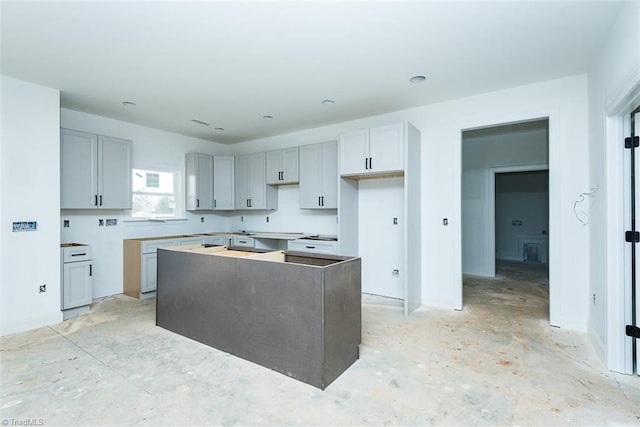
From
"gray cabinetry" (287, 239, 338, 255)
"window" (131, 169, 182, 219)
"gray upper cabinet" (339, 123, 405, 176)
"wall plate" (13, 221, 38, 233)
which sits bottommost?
"gray cabinetry" (287, 239, 338, 255)

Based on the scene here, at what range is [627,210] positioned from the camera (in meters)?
2.46

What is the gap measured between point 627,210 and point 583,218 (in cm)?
97

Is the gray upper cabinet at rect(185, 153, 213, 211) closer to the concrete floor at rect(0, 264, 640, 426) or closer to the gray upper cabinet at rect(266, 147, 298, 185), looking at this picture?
the gray upper cabinet at rect(266, 147, 298, 185)

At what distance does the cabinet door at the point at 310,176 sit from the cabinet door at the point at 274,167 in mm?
503

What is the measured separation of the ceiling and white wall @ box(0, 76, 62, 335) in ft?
0.98

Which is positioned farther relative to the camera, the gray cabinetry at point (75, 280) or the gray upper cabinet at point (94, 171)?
the gray upper cabinet at point (94, 171)

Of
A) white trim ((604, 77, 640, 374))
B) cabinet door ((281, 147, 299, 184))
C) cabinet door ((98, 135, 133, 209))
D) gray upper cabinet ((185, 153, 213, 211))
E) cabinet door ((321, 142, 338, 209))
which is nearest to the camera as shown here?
white trim ((604, 77, 640, 374))

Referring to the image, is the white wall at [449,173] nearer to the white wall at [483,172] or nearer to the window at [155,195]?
the window at [155,195]

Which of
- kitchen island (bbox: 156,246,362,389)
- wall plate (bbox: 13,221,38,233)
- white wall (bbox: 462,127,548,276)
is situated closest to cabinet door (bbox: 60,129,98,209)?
wall plate (bbox: 13,221,38,233)

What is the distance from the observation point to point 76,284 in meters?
3.90

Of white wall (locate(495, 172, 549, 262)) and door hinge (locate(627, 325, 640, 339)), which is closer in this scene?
door hinge (locate(627, 325, 640, 339))

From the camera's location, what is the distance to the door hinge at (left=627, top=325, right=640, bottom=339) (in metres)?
2.35

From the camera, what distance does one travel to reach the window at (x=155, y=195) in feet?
17.1

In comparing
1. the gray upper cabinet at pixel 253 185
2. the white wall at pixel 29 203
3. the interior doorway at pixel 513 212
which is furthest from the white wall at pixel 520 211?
the white wall at pixel 29 203
